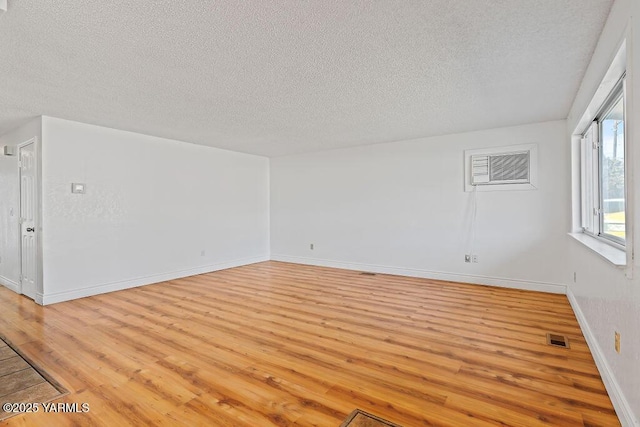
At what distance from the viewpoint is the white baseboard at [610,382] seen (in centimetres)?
161

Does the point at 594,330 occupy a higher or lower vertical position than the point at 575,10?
lower

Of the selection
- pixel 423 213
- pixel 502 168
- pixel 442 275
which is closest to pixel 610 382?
pixel 442 275

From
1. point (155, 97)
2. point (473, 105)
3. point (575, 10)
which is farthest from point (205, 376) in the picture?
point (473, 105)

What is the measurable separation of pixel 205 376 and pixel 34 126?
13.3 feet

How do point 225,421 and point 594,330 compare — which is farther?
point 594,330

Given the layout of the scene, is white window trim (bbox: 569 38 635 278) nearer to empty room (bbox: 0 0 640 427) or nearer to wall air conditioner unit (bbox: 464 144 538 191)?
empty room (bbox: 0 0 640 427)

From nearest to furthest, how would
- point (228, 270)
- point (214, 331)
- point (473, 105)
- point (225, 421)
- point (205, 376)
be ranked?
point (225, 421), point (205, 376), point (214, 331), point (473, 105), point (228, 270)

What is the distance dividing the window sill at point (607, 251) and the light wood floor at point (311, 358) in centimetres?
81

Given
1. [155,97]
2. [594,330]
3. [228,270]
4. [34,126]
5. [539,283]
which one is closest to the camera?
[594,330]

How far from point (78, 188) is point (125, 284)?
148 centimetres

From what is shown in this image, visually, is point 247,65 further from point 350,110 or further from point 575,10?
point 575,10

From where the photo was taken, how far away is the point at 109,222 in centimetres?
455

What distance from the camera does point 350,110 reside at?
12.5ft

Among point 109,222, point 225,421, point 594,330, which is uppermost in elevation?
point 109,222
